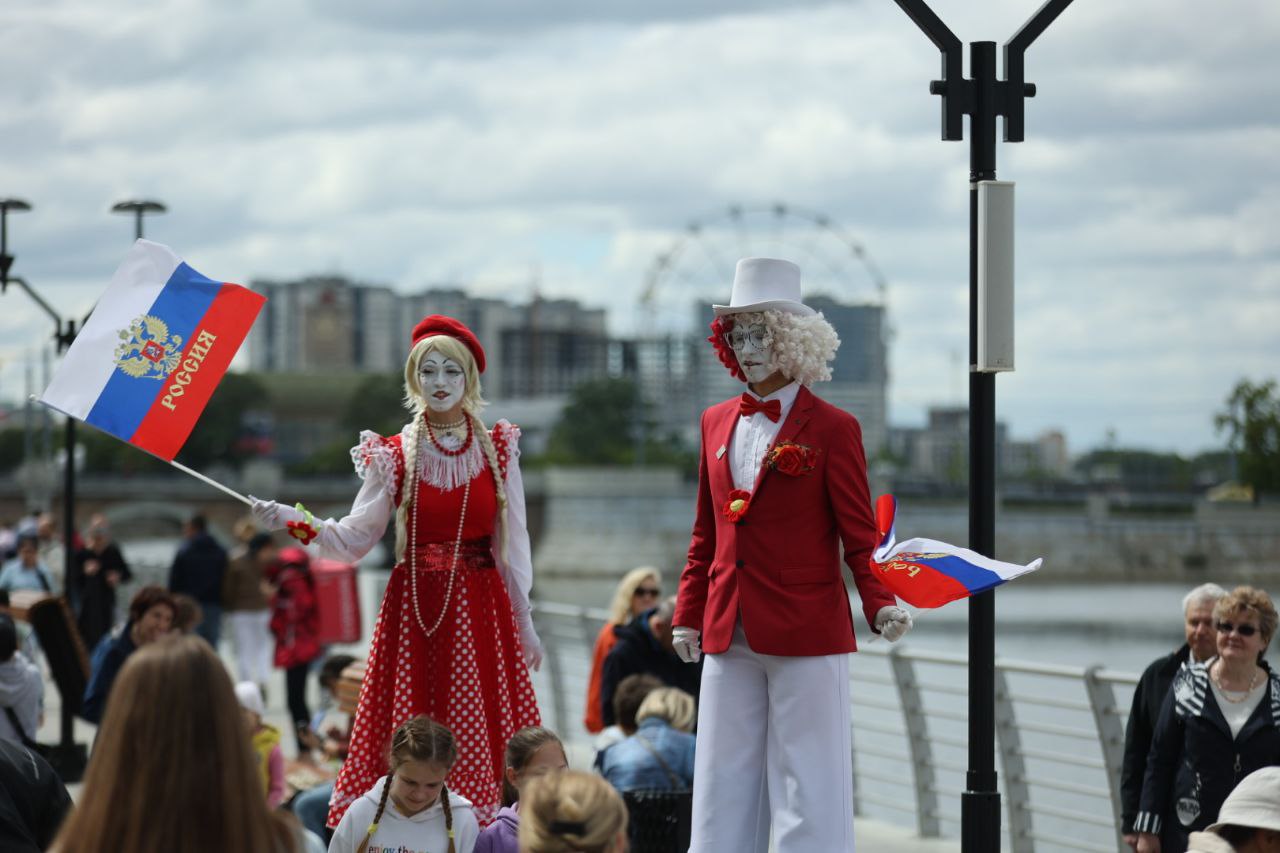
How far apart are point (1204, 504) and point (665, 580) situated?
2126cm

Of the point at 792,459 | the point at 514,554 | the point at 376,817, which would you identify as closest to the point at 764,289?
the point at 792,459

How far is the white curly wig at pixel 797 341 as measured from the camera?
597 centimetres

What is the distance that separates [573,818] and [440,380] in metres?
3.33

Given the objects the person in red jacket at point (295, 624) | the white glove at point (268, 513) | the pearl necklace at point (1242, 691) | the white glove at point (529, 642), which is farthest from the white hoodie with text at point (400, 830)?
the person in red jacket at point (295, 624)

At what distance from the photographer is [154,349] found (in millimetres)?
6512

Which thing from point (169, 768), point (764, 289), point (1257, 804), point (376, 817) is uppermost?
point (764, 289)

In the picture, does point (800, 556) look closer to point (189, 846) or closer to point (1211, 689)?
point (1211, 689)

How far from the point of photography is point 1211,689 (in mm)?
6277

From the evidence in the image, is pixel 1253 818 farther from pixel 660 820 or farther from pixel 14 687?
pixel 14 687

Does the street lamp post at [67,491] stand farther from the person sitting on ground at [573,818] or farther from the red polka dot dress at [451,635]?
the person sitting on ground at [573,818]

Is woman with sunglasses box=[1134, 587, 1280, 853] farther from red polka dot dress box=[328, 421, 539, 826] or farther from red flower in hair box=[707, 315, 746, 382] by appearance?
red polka dot dress box=[328, 421, 539, 826]

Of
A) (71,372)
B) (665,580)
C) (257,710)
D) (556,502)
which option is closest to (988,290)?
(71,372)

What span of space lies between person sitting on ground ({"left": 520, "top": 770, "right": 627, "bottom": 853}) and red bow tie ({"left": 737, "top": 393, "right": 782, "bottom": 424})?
265cm

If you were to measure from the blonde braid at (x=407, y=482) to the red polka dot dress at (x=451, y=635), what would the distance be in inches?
0.5
